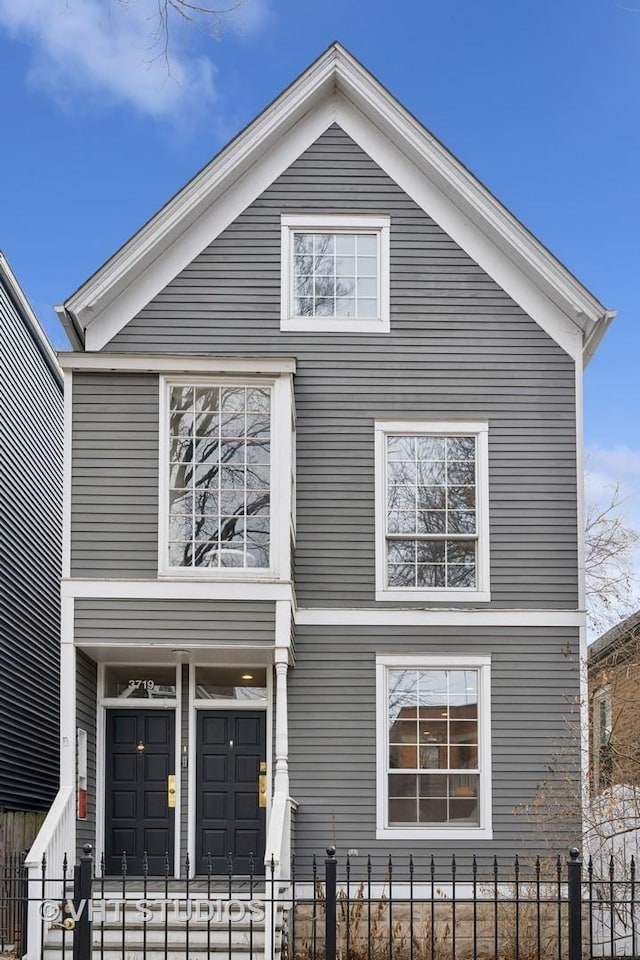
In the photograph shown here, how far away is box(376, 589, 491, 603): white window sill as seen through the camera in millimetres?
14141

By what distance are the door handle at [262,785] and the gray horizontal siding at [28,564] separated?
4.00 m

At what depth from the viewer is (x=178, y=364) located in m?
13.5

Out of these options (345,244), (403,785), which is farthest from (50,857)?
(345,244)

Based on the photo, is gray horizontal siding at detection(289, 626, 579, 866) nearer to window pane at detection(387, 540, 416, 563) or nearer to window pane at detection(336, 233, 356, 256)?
window pane at detection(387, 540, 416, 563)

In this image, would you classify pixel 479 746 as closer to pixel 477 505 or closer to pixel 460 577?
pixel 460 577

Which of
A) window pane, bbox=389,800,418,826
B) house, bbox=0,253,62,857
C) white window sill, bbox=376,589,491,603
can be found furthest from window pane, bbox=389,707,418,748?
house, bbox=0,253,62,857

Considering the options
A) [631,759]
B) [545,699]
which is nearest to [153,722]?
[545,699]

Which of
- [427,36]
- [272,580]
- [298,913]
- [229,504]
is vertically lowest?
[298,913]

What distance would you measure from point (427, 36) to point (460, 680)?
987 cm

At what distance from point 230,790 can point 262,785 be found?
37cm

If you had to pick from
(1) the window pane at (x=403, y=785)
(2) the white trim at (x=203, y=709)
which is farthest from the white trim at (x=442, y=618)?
(1) the window pane at (x=403, y=785)

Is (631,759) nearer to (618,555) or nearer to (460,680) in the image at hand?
(460,680)

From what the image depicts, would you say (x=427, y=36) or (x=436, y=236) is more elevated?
(x=427, y=36)

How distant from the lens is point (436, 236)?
14.7 meters
